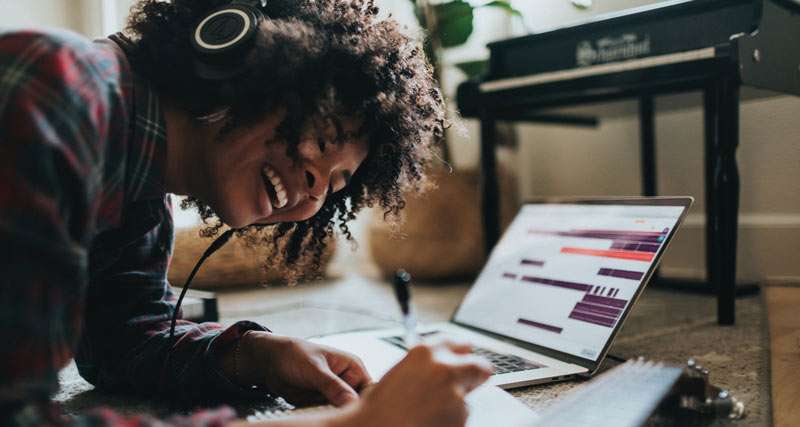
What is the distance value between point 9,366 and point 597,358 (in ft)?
2.44

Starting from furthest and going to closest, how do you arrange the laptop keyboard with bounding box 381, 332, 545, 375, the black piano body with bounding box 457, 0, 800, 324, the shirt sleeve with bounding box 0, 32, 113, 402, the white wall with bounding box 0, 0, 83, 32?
the white wall with bounding box 0, 0, 83, 32 → the black piano body with bounding box 457, 0, 800, 324 → the laptop keyboard with bounding box 381, 332, 545, 375 → the shirt sleeve with bounding box 0, 32, 113, 402

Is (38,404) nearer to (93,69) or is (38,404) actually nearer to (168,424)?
(168,424)

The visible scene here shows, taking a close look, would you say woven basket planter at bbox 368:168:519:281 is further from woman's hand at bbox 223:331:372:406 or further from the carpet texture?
woman's hand at bbox 223:331:372:406

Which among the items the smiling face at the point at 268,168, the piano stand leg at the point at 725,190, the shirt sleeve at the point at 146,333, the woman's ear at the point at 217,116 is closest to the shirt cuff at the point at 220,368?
the shirt sleeve at the point at 146,333

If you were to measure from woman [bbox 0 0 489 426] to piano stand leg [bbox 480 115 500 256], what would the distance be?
80 centimetres

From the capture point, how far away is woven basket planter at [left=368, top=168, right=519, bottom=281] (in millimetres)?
2160

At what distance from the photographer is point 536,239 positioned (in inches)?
51.6

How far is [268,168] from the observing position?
750 millimetres

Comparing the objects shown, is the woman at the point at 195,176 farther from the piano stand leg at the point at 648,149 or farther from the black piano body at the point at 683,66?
the piano stand leg at the point at 648,149

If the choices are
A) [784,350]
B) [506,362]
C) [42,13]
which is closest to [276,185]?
[506,362]

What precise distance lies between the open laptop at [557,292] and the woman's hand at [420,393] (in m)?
0.38

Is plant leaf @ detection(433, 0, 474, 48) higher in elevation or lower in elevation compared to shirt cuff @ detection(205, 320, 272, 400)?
higher

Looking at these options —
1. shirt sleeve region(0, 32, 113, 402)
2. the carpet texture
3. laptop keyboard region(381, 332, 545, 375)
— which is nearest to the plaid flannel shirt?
shirt sleeve region(0, 32, 113, 402)

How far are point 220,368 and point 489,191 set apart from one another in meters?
1.07
